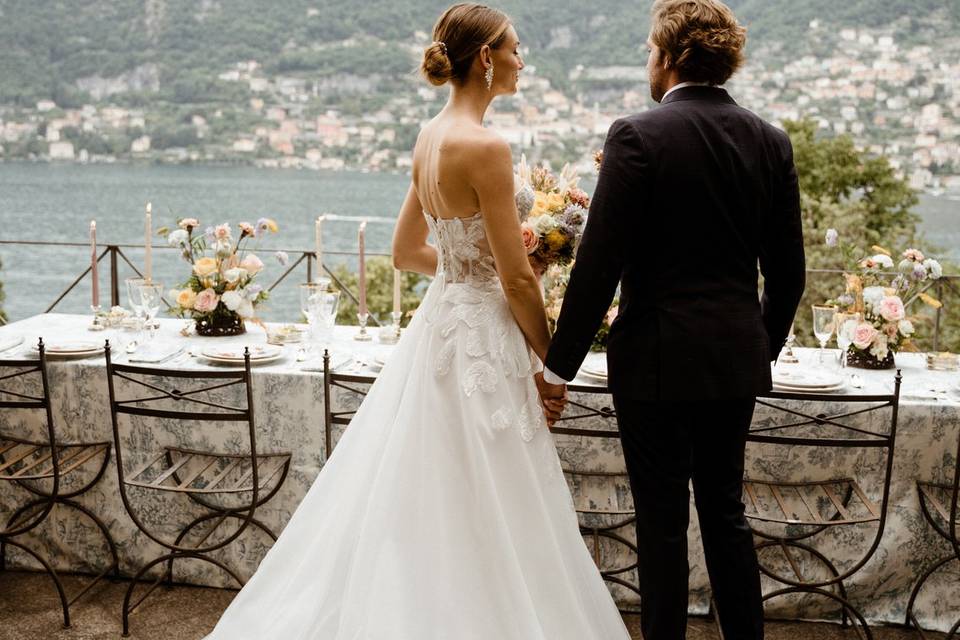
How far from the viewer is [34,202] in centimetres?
3997

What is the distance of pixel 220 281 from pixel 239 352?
471 mm

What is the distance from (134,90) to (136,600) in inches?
1411

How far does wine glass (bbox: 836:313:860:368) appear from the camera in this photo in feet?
10.0

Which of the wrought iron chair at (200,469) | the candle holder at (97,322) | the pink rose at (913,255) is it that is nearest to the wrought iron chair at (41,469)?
the wrought iron chair at (200,469)

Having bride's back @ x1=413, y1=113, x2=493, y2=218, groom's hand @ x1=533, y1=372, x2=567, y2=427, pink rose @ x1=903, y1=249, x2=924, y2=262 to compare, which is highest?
bride's back @ x1=413, y1=113, x2=493, y2=218

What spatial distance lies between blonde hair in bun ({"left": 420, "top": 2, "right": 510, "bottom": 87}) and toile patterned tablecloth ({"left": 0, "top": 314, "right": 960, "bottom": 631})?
108 cm

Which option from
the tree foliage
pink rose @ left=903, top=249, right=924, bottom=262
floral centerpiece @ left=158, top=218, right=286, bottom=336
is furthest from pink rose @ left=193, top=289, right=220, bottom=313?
the tree foliage

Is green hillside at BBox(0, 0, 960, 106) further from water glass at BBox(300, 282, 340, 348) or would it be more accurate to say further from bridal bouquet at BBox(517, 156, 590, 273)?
bridal bouquet at BBox(517, 156, 590, 273)

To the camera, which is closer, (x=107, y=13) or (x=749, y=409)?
(x=749, y=409)

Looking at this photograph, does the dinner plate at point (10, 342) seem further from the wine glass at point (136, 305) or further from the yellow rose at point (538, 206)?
the yellow rose at point (538, 206)

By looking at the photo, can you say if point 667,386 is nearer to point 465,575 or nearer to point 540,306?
point 540,306

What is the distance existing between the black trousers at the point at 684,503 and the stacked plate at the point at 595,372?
75 centimetres

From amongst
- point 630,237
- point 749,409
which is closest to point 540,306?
point 630,237

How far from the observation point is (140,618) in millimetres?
2873
